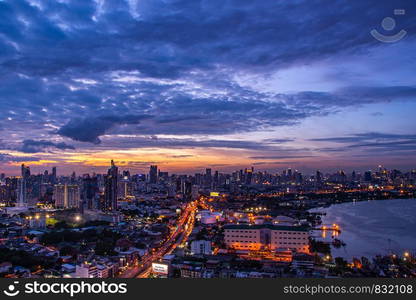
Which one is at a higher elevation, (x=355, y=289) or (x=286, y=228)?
(x=355, y=289)

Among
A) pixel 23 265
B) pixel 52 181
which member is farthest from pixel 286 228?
pixel 52 181

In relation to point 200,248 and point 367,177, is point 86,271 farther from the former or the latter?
point 367,177

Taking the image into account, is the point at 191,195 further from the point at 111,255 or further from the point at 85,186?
the point at 111,255

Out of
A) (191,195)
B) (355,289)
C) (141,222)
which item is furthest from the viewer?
(191,195)

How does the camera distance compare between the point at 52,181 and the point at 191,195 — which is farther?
the point at 52,181

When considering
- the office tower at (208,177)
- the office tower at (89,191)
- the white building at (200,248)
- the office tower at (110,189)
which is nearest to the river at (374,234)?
the white building at (200,248)

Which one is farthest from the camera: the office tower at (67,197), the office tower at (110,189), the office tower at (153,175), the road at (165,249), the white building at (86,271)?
the office tower at (153,175)

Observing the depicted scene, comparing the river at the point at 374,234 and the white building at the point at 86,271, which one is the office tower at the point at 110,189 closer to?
the river at the point at 374,234

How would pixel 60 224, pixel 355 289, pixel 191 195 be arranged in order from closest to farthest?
pixel 355 289 < pixel 60 224 < pixel 191 195
